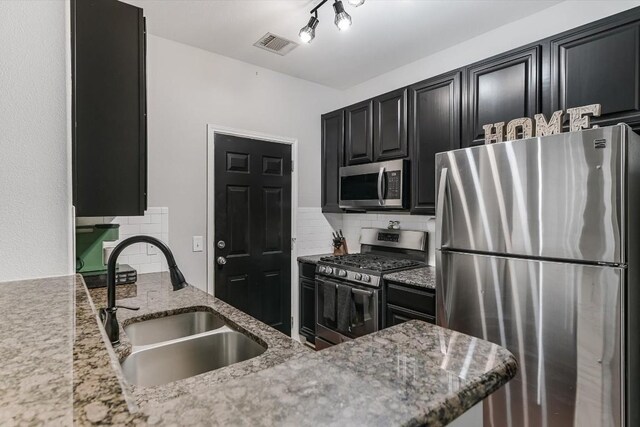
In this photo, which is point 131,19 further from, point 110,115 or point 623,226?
point 623,226

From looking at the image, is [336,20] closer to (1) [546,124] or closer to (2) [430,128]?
(2) [430,128]

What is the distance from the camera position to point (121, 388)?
1.44ft

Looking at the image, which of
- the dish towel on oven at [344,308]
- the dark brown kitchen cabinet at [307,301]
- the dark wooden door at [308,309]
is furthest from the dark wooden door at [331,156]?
the dish towel on oven at [344,308]

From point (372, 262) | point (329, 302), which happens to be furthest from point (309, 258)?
point (372, 262)

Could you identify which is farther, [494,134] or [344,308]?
[344,308]

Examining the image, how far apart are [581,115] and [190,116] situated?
2.68 metres

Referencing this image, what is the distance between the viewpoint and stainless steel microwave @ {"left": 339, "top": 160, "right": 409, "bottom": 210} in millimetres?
2789

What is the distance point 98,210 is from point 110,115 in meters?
0.43

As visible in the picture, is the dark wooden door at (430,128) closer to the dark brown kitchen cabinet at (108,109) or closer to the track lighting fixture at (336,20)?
the track lighting fixture at (336,20)

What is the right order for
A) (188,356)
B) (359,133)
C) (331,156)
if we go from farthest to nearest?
(331,156), (359,133), (188,356)

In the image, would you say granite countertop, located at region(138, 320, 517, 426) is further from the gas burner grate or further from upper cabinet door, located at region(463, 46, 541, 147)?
the gas burner grate

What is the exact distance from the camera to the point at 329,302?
9.68 feet

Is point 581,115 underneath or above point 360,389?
above

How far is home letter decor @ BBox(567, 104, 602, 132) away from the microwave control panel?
1.23m
